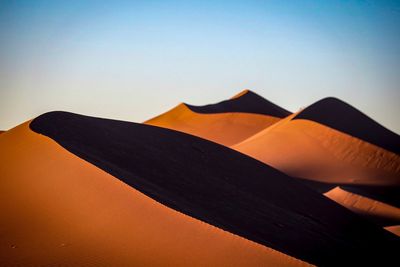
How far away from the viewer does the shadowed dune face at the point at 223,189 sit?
10367 millimetres

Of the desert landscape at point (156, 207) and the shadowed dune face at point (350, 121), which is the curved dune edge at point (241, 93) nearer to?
the shadowed dune face at point (350, 121)

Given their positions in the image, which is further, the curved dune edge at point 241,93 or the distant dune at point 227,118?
the curved dune edge at point 241,93

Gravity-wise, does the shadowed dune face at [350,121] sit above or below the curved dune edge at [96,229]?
below

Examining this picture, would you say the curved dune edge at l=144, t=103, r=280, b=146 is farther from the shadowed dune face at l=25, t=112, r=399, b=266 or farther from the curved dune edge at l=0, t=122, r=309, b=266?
the curved dune edge at l=0, t=122, r=309, b=266

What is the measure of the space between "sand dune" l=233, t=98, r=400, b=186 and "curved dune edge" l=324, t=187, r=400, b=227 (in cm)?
738

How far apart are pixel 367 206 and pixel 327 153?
12214 millimetres

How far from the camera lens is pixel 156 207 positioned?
8562 millimetres

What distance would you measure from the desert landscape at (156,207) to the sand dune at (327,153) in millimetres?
8440

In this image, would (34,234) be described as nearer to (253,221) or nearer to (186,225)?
(186,225)

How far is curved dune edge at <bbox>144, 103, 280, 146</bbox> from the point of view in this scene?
51.7m

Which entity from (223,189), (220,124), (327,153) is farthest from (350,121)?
(223,189)

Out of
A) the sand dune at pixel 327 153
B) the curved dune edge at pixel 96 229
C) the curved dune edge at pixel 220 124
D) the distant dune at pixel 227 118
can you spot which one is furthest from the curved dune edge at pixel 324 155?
the curved dune edge at pixel 96 229

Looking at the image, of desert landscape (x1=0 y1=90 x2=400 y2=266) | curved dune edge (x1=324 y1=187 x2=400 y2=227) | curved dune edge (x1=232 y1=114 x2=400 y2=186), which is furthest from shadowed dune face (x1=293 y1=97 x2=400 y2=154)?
desert landscape (x1=0 y1=90 x2=400 y2=266)

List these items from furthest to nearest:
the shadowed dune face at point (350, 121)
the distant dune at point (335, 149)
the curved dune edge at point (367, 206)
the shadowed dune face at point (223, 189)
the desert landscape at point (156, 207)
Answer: the shadowed dune face at point (350, 121)
the distant dune at point (335, 149)
the curved dune edge at point (367, 206)
the shadowed dune face at point (223, 189)
the desert landscape at point (156, 207)
